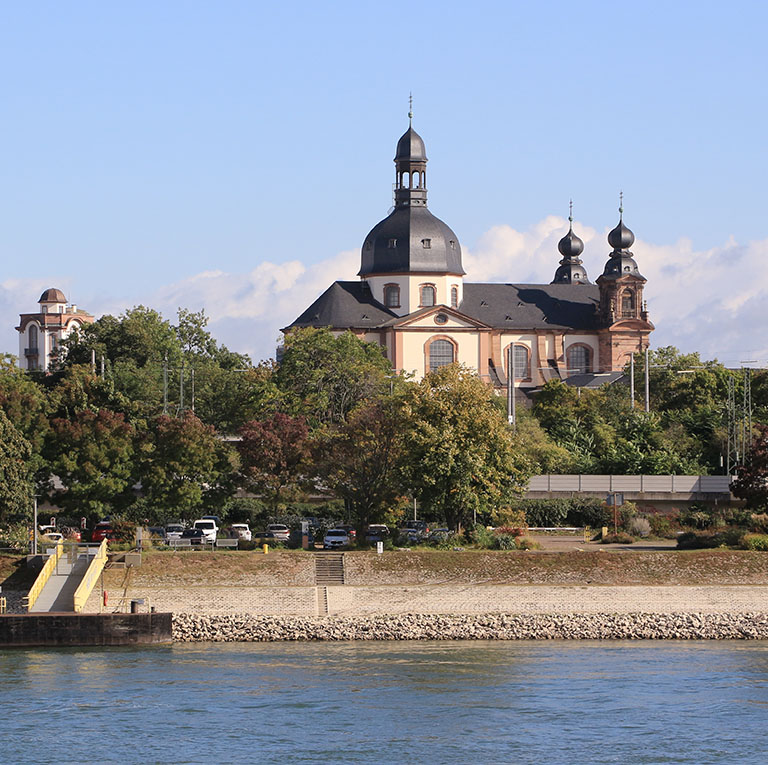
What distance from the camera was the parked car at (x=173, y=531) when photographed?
180 ft

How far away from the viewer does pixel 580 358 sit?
407ft

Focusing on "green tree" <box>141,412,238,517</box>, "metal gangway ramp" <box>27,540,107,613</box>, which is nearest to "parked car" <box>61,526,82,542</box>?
"green tree" <box>141,412,238,517</box>

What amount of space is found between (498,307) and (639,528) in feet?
215

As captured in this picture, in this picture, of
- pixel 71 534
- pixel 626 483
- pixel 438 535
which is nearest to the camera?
pixel 438 535

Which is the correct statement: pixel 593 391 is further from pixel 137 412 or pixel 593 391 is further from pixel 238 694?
pixel 238 694

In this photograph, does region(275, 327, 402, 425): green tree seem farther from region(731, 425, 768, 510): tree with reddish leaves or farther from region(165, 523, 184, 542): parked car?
region(731, 425, 768, 510): tree with reddish leaves

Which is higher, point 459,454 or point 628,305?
point 628,305

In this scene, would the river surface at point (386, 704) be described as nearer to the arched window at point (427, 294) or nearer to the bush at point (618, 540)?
the bush at point (618, 540)

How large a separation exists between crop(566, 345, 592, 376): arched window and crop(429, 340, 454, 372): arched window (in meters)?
12.8

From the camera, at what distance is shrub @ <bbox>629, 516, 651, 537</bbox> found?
59406mm

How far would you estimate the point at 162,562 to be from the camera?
49719 mm

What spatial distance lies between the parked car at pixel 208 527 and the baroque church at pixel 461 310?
50.3 metres

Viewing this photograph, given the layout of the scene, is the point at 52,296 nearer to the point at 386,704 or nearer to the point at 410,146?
the point at 410,146

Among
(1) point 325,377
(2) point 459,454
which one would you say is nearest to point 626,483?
(2) point 459,454
